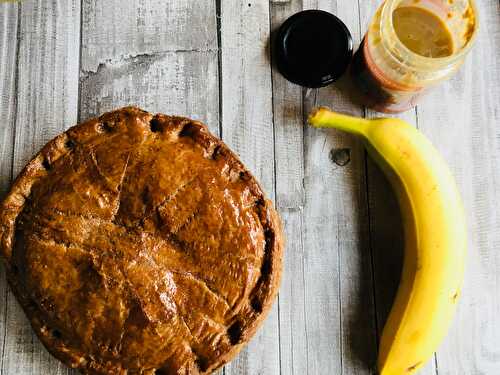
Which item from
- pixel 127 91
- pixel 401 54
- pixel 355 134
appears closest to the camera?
pixel 401 54

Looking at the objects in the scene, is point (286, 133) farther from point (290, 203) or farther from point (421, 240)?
point (421, 240)

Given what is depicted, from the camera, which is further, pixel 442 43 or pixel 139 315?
pixel 442 43

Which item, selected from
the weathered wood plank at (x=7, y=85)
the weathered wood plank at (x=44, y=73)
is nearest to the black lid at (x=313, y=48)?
the weathered wood plank at (x=44, y=73)

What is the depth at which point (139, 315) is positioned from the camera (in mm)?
1492

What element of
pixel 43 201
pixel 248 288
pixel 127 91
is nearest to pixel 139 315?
pixel 248 288

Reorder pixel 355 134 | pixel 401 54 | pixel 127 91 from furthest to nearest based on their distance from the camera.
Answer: pixel 127 91 → pixel 355 134 → pixel 401 54

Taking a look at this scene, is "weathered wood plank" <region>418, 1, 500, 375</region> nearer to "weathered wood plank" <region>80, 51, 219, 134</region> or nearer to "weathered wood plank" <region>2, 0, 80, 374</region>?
"weathered wood plank" <region>80, 51, 219, 134</region>

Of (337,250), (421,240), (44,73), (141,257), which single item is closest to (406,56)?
(421,240)

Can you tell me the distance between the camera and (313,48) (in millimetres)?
1863

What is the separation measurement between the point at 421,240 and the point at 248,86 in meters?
0.73

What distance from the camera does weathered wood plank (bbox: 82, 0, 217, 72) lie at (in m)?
1.90

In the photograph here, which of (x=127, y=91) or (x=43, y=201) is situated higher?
(x=127, y=91)

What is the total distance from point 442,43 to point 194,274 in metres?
0.98

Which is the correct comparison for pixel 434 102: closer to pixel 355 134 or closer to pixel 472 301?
pixel 355 134
